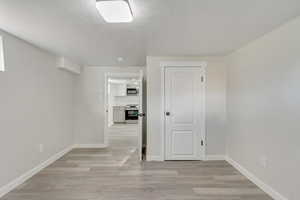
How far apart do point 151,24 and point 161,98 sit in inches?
71.5

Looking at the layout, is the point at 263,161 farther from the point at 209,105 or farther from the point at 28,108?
the point at 28,108

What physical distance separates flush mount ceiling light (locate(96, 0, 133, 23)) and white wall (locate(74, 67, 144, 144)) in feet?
10.2

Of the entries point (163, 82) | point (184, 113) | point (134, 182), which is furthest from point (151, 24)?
point (134, 182)

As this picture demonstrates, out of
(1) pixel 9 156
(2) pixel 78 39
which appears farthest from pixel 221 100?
(1) pixel 9 156

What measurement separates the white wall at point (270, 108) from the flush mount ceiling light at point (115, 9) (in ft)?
6.07

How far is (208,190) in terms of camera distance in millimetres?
2592

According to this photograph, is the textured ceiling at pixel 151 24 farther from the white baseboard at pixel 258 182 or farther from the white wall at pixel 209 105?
the white baseboard at pixel 258 182

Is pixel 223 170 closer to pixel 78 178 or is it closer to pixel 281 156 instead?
pixel 281 156

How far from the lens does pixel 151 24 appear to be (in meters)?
2.16

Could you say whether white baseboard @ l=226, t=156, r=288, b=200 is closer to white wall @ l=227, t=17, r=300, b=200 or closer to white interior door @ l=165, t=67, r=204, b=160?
white wall @ l=227, t=17, r=300, b=200

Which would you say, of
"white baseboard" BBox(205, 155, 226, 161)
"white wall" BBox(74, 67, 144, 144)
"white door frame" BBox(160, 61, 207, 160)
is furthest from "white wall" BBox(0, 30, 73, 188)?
"white baseboard" BBox(205, 155, 226, 161)

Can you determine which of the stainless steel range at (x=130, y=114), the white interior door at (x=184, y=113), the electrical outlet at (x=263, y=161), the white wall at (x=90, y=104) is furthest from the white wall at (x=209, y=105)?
the stainless steel range at (x=130, y=114)

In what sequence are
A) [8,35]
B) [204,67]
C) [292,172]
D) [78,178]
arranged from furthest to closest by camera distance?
[204,67], [78,178], [8,35], [292,172]

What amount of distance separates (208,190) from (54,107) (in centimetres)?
323
